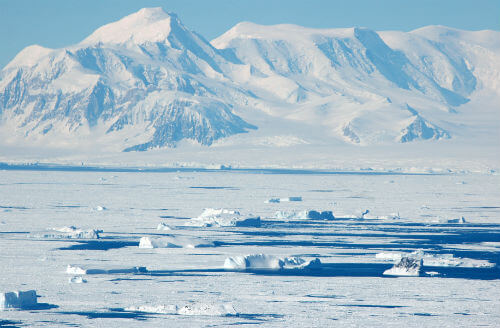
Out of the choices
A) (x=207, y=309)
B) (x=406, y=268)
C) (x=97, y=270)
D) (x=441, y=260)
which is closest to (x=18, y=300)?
(x=207, y=309)

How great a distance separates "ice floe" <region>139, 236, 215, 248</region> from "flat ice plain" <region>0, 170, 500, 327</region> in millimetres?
353

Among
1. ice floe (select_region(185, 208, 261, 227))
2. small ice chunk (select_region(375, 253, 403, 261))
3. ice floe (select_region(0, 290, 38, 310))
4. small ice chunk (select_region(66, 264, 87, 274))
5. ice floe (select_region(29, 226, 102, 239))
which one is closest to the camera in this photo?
ice floe (select_region(0, 290, 38, 310))

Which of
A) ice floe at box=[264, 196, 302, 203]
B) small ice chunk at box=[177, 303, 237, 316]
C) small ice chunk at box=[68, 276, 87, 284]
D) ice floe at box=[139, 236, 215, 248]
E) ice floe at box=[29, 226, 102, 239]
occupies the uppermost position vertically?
ice floe at box=[264, 196, 302, 203]

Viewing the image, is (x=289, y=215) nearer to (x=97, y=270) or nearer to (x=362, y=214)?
(x=362, y=214)

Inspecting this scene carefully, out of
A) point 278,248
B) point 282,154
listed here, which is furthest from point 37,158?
point 278,248

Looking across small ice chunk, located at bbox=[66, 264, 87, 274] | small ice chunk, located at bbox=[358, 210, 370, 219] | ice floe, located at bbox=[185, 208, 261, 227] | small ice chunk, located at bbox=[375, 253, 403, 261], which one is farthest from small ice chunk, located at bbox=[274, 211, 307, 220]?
small ice chunk, located at bbox=[66, 264, 87, 274]

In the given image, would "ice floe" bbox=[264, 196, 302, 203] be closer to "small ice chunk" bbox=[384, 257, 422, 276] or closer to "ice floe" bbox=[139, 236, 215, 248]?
"ice floe" bbox=[139, 236, 215, 248]

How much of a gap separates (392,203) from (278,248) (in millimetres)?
26964

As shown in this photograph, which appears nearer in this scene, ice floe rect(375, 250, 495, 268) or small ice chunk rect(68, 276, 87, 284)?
small ice chunk rect(68, 276, 87, 284)

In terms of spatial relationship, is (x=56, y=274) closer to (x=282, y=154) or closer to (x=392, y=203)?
(x=392, y=203)

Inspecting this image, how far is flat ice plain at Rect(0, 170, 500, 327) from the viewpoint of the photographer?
79.5ft

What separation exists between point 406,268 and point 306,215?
2013cm

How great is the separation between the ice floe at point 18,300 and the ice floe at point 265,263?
837 cm

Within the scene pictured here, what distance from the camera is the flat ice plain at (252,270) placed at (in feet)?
79.5
